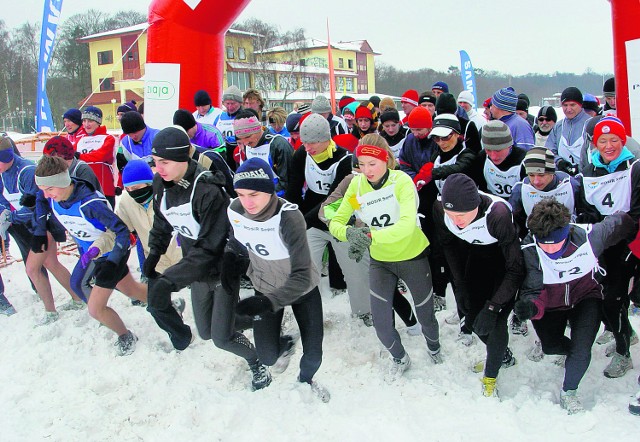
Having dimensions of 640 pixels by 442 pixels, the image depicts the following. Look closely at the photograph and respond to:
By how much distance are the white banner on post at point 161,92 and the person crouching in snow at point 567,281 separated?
5.79m

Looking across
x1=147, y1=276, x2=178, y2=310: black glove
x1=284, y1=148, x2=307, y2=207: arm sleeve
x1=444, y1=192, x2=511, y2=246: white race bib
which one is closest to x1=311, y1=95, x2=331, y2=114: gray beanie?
x1=284, y1=148, x2=307, y2=207: arm sleeve

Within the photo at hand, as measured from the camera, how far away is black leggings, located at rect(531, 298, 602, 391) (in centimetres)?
345

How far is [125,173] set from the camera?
469 centimetres

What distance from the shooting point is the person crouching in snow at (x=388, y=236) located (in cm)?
370

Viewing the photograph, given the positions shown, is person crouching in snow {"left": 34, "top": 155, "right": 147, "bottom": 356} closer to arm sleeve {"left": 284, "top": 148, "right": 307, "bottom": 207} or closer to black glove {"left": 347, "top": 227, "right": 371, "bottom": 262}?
arm sleeve {"left": 284, "top": 148, "right": 307, "bottom": 207}

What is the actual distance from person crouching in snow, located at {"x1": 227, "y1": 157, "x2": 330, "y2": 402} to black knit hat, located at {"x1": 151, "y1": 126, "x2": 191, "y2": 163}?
57 centimetres

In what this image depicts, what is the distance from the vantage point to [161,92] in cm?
761

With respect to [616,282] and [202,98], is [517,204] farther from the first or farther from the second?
[202,98]

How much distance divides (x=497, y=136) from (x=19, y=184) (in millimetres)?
4937

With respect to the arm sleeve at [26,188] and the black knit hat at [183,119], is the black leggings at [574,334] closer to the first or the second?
the black knit hat at [183,119]

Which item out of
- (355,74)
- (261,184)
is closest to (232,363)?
(261,184)

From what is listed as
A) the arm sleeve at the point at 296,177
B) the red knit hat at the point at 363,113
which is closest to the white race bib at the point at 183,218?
the arm sleeve at the point at 296,177

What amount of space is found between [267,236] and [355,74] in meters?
64.0

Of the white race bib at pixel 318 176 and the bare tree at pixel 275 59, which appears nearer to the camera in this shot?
the white race bib at pixel 318 176
